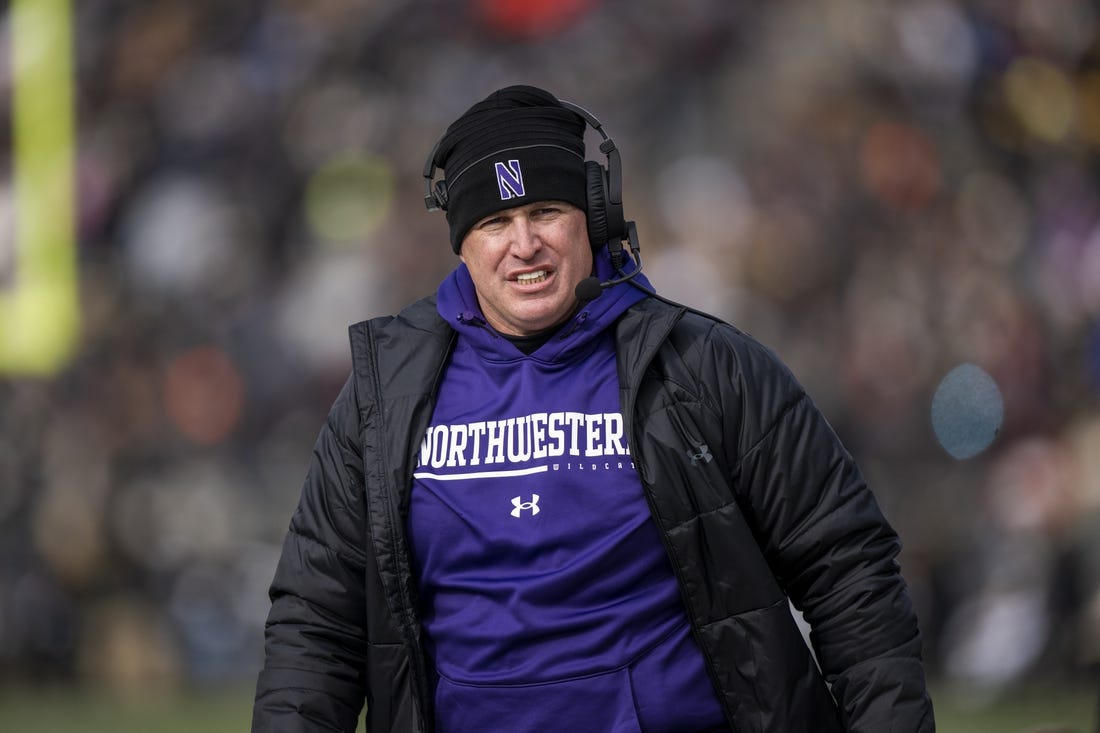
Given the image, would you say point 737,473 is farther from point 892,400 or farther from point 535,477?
point 892,400

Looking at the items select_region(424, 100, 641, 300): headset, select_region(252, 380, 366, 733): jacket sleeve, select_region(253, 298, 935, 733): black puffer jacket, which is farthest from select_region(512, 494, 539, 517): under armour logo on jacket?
select_region(424, 100, 641, 300): headset

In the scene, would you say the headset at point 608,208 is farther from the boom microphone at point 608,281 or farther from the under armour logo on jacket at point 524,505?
the under armour logo on jacket at point 524,505

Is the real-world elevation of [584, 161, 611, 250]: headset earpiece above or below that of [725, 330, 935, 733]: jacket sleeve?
above

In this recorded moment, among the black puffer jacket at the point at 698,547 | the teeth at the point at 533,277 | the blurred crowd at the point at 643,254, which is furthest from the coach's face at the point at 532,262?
the blurred crowd at the point at 643,254

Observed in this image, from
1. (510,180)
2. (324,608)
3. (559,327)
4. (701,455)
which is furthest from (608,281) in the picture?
(324,608)

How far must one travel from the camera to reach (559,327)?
3.01 metres

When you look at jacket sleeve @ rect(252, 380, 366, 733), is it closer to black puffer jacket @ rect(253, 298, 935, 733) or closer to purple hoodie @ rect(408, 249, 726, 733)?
black puffer jacket @ rect(253, 298, 935, 733)

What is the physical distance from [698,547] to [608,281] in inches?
21.3

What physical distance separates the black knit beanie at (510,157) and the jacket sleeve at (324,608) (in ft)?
1.49

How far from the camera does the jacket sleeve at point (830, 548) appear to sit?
2.75 metres

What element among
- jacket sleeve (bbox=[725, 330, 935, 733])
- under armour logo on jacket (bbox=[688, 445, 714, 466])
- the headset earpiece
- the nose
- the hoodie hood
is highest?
the headset earpiece

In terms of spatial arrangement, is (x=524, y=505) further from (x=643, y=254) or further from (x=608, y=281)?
(x=643, y=254)

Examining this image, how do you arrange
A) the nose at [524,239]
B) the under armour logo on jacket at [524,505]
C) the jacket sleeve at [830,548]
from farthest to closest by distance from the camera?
the nose at [524,239]
the under armour logo on jacket at [524,505]
the jacket sleeve at [830,548]

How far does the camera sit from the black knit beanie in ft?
9.69
